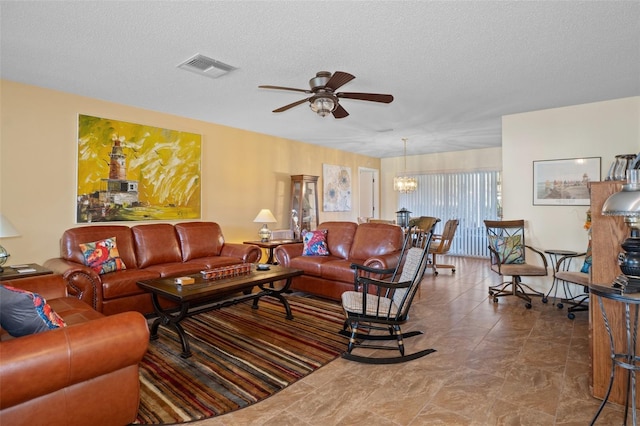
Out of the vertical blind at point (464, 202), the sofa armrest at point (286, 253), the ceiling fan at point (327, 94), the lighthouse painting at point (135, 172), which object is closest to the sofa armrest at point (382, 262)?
the sofa armrest at point (286, 253)

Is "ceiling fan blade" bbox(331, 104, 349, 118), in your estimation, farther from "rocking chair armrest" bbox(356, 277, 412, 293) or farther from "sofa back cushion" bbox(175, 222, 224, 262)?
"sofa back cushion" bbox(175, 222, 224, 262)

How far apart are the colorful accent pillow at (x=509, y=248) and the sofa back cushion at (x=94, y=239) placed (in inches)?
184

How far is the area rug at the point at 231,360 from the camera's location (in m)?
2.19

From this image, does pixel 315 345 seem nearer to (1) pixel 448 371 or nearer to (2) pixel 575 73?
(1) pixel 448 371

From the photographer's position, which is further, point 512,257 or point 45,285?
point 512,257

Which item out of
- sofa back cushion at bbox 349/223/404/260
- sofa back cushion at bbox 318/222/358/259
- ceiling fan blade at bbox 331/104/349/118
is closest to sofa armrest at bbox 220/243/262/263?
sofa back cushion at bbox 318/222/358/259

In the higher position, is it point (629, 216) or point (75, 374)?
point (629, 216)

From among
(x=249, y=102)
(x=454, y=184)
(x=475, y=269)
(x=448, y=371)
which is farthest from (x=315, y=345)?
(x=454, y=184)

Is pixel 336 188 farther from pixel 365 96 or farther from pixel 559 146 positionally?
pixel 365 96

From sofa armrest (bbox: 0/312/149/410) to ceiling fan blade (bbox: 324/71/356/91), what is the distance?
2187mm

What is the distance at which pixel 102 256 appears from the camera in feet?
12.2

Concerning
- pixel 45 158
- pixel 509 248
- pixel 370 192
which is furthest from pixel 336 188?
pixel 45 158

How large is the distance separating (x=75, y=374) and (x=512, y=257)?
15.5 ft

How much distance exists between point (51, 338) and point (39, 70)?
300 centimetres
